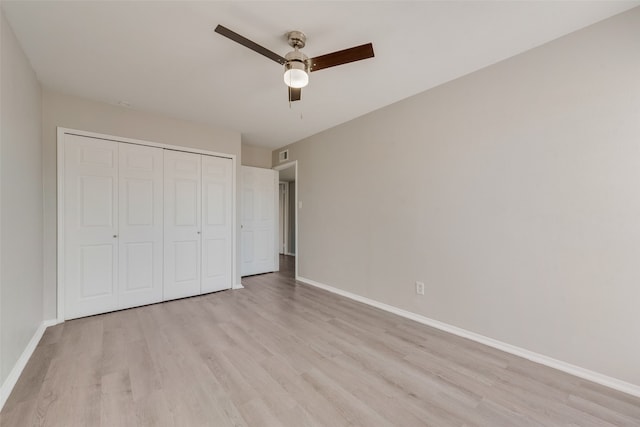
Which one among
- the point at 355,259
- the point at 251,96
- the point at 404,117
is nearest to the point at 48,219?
the point at 251,96

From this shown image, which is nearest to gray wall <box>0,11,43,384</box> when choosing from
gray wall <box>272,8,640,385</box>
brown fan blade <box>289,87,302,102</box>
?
brown fan blade <box>289,87,302,102</box>

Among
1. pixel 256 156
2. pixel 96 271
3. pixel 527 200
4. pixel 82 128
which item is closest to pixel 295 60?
pixel 527 200

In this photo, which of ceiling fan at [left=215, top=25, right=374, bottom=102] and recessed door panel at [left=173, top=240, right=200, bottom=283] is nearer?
ceiling fan at [left=215, top=25, right=374, bottom=102]

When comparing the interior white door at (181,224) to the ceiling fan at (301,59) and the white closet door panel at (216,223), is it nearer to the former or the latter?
the white closet door panel at (216,223)

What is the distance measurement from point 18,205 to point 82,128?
1409 millimetres

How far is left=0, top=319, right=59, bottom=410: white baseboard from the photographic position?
1618mm

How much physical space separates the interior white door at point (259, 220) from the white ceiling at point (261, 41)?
2.04 m

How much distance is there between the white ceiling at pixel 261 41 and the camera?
5.62ft

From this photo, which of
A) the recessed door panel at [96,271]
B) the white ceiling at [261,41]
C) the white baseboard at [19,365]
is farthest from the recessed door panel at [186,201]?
the white baseboard at [19,365]

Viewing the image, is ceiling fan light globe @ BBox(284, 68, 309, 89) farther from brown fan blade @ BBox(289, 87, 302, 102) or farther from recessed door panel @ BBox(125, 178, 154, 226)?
recessed door panel @ BBox(125, 178, 154, 226)

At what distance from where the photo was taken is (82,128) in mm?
2941

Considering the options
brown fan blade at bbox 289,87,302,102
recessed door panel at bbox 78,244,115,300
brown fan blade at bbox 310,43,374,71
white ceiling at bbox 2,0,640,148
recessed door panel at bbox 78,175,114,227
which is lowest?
recessed door panel at bbox 78,244,115,300

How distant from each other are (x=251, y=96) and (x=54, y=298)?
306cm

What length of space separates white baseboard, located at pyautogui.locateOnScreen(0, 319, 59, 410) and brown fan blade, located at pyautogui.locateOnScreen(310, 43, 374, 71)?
2.98 metres
